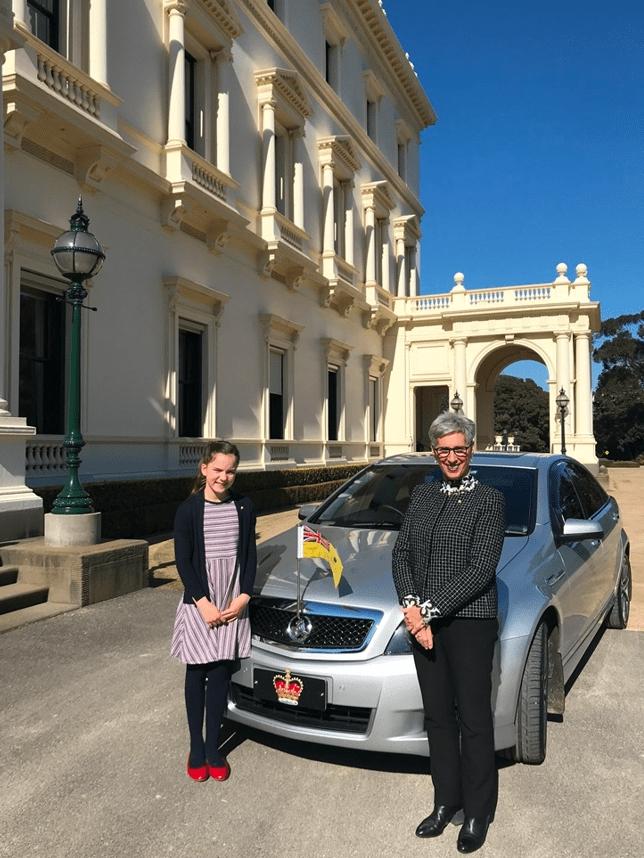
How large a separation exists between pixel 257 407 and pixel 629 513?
9701 mm

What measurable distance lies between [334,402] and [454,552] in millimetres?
21651

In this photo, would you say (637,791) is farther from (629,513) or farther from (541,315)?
(541,315)

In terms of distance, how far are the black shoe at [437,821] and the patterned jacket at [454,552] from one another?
2.84 ft

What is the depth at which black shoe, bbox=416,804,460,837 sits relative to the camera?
9.58 ft

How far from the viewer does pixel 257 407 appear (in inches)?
707

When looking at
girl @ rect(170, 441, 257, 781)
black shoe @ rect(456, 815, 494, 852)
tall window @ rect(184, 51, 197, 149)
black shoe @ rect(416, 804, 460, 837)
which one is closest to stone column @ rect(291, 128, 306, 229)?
tall window @ rect(184, 51, 197, 149)

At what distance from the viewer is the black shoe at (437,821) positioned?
292 centimetres

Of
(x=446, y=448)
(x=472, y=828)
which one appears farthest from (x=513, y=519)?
(x=472, y=828)

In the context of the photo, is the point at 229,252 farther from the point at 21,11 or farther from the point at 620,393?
the point at 620,393

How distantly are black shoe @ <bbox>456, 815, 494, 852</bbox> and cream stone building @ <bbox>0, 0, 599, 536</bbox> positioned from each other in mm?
6668

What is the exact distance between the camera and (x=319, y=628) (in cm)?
348

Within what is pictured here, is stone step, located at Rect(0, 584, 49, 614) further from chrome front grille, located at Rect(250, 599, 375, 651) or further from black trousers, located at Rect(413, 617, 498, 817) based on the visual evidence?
black trousers, located at Rect(413, 617, 498, 817)

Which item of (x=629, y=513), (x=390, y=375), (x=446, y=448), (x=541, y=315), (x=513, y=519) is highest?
(x=541, y=315)

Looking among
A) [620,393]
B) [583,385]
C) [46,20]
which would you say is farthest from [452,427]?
[620,393]
